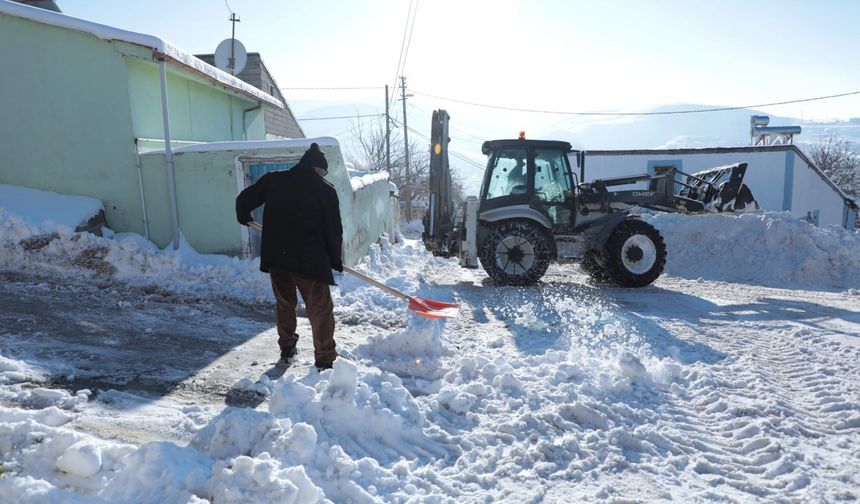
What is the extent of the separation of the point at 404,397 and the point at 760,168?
21.2 metres

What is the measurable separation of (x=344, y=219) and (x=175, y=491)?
22.1 ft

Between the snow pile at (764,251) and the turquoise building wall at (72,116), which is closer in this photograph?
the turquoise building wall at (72,116)

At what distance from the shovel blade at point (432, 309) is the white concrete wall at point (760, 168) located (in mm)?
14578

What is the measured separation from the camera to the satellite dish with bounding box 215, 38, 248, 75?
1424cm

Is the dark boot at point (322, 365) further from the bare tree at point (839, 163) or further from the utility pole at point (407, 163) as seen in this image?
the bare tree at point (839, 163)

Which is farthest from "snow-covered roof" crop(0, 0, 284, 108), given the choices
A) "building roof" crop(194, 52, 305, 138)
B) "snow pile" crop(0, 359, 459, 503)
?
"building roof" crop(194, 52, 305, 138)

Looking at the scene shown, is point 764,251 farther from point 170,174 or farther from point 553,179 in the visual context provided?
point 170,174

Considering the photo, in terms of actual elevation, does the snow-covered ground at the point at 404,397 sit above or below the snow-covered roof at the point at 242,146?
below

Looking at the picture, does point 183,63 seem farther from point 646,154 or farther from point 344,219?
point 646,154

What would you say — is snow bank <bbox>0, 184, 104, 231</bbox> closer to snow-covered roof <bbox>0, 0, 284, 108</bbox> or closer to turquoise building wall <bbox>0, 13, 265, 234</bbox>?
turquoise building wall <bbox>0, 13, 265, 234</bbox>

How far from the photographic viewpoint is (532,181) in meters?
9.52

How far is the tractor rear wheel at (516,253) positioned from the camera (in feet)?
30.0

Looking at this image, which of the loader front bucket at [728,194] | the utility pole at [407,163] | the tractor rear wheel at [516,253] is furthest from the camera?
the utility pole at [407,163]

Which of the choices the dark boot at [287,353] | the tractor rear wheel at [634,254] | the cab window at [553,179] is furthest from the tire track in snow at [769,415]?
the cab window at [553,179]
